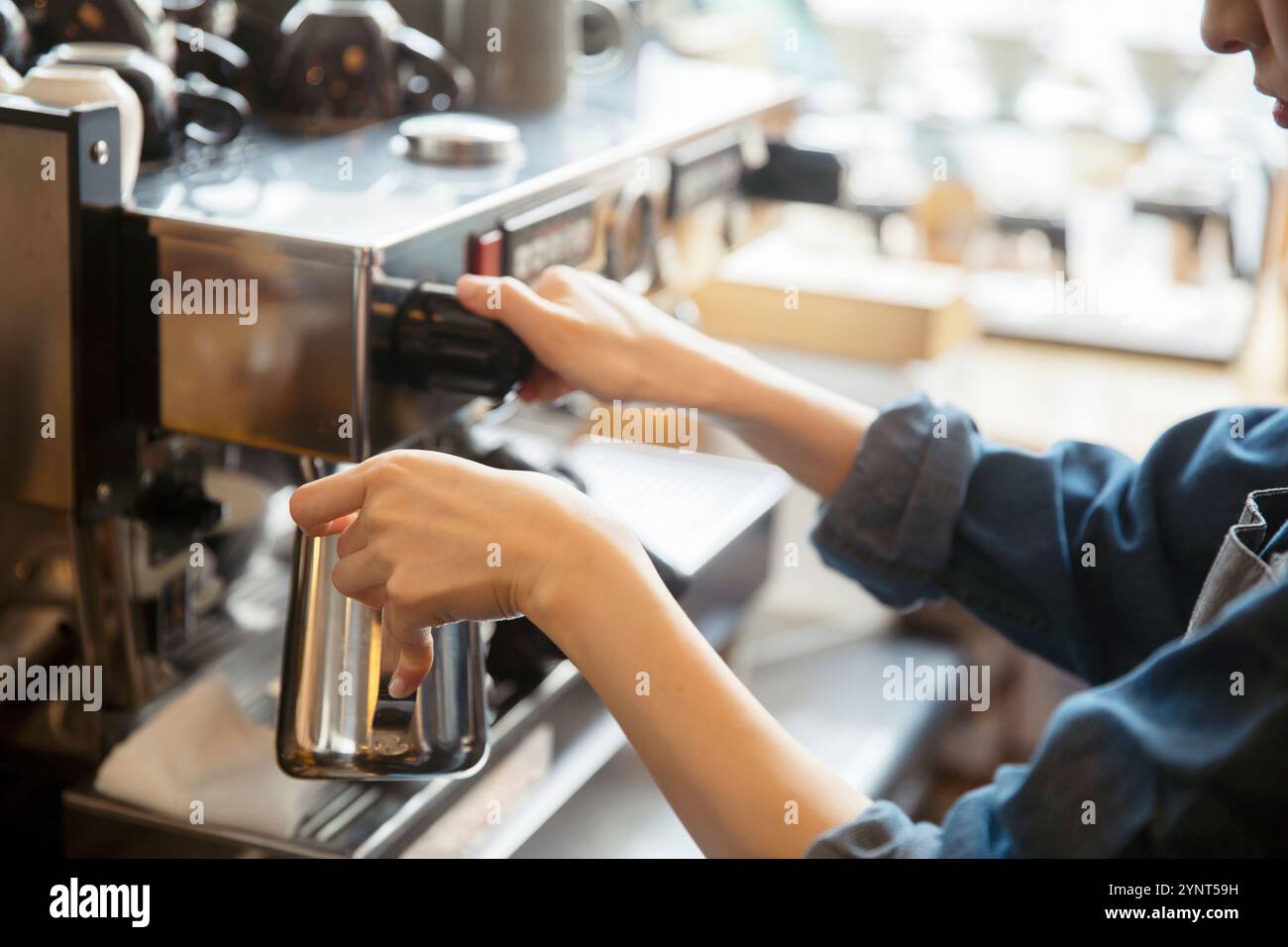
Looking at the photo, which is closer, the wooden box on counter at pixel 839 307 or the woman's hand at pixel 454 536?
the woman's hand at pixel 454 536

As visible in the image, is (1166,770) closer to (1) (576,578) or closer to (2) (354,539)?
(1) (576,578)

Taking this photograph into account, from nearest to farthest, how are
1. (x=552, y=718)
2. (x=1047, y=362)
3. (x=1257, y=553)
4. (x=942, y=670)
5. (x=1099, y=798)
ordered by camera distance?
(x=1099, y=798) < (x=1257, y=553) < (x=552, y=718) < (x=942, y=670) < (x=1047, y=362)

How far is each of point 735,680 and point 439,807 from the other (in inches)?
12.6

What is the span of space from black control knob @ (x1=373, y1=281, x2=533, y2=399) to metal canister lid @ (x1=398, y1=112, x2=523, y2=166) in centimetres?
17

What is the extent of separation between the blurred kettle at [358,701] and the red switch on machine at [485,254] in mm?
212

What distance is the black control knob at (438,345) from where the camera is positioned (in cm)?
76

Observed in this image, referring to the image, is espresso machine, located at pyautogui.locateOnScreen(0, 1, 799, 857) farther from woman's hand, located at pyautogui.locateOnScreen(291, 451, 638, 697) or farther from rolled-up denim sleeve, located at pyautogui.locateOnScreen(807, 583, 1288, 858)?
rolled-up denim sleeve, located at pyautogui.locateOnScreen(807, 583, 1288, 858)

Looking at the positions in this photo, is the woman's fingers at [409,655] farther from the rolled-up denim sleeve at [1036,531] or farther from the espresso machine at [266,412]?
the rolled-up denim sleeve at [1036,531]

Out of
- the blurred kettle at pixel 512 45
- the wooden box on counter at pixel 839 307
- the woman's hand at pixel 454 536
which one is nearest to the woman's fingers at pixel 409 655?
the woman's hand at pixel 454 536

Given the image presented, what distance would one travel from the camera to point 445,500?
2.05 feet

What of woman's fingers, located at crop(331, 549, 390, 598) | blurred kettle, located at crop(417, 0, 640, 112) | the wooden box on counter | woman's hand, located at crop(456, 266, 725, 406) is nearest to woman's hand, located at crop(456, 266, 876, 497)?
woman's hand, located at crop(456, 266, 725, 406)

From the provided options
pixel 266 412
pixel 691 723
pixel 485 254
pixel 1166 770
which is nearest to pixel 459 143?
pixel 485 254
